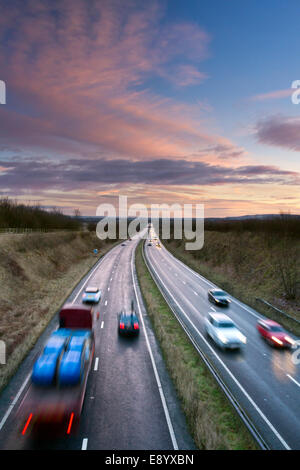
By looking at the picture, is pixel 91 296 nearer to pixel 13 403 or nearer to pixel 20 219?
pixel 13 403

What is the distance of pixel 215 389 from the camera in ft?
44.0

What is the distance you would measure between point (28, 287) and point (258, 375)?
30.1 metres

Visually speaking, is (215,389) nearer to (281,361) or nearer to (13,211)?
(281,361)

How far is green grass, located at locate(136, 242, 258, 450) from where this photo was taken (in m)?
10.1

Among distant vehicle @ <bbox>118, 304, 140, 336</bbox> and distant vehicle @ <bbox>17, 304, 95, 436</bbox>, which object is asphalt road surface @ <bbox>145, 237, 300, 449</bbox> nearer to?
distant vehicle @ <bbox>118, 304, 140, 336</bbox>

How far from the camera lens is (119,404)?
1219 centimetres

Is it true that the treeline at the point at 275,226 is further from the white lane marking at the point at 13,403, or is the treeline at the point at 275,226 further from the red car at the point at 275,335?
the white lane marking at the point at 13,403

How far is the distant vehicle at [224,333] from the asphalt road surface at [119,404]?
181 inches

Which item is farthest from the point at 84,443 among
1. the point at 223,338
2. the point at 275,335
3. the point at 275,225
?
the point at 275,225

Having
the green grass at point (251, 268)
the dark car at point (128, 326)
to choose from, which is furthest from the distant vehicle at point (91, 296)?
the green grass at point (251, 268)

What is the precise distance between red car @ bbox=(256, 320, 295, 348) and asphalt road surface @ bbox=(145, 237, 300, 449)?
1.64 ft

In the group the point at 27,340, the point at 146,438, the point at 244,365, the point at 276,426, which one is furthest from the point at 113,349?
the point at 276,426

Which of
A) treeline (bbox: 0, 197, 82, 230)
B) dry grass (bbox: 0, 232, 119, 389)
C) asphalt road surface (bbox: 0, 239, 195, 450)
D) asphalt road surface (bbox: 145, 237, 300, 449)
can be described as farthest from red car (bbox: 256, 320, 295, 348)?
treeline (bbox: 0, 197, 82, 230)

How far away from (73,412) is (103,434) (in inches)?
77.7
